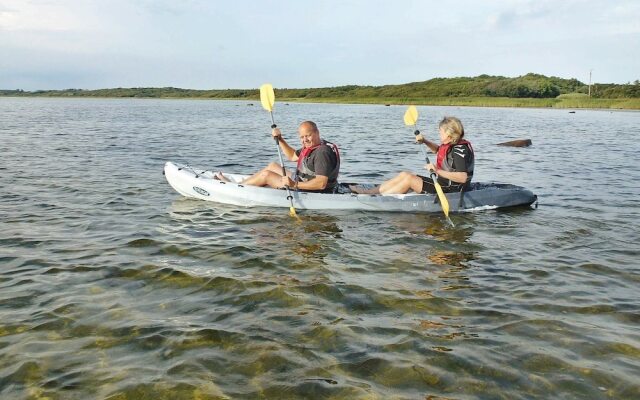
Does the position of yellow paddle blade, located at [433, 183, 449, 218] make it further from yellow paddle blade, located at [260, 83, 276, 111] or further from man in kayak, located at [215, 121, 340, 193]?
yellow paddle blade, located at [260, 83, 276, 111]

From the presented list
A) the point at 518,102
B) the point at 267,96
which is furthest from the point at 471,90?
the point at 267,96

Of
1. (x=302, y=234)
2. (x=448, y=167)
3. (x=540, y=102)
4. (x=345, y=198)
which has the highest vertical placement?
(x=540, y=102)

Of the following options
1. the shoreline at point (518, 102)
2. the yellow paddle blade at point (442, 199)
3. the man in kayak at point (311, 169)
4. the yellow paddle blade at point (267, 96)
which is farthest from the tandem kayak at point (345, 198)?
the shoreline at point (518, 102)

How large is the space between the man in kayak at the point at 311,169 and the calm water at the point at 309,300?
59 cm

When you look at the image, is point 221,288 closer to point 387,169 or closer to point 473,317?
point 473,317

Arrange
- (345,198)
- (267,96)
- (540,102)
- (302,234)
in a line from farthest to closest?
1. (540,102)
2. (267,96)
3. (345,198)
4. (302,234)

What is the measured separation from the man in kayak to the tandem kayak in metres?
0.21

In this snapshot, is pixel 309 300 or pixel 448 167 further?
pixel 448 167

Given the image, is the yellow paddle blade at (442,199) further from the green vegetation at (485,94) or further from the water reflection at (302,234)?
the green vegetation at (485,94)

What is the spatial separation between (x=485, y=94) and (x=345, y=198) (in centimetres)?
9409

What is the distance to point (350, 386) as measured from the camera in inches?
156

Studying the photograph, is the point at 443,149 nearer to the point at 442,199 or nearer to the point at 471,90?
the point at 442,199

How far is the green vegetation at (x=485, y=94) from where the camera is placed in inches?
2793

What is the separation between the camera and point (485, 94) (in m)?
96.4
